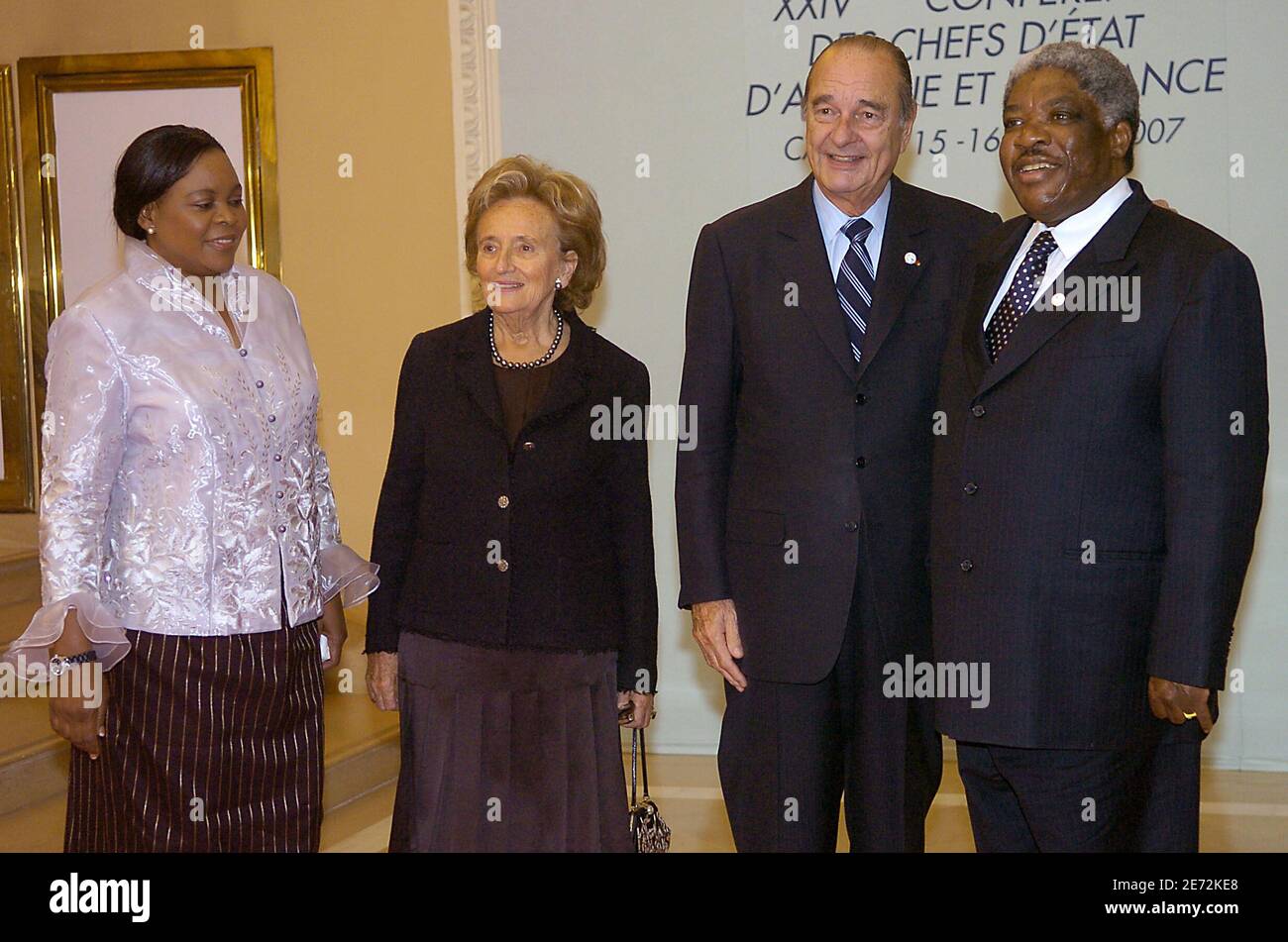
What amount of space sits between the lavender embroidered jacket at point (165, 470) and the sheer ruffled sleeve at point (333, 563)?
10 centimetres

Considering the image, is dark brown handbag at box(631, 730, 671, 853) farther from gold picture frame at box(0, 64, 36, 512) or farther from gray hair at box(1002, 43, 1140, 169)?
gold picture frame at box(0, 64, 36, 512)

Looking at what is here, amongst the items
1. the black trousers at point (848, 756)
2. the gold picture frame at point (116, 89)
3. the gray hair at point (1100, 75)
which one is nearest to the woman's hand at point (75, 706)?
the black trousers at point (848, 756)

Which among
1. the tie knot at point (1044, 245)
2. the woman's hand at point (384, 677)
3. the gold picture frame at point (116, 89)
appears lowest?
the woman's hand at point (384, 677)

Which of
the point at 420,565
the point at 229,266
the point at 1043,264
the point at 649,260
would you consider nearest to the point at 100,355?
the point at 229,266

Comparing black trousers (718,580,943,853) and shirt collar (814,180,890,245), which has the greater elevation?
shirt collar (814,180,890,245)

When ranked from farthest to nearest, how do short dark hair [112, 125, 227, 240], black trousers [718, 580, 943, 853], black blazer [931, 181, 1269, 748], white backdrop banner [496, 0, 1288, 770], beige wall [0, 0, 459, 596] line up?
beige wall [0, 0, 459, 596]
white backdrop banner [496, 0, 1288, 770]
black trousers [718, 580, 943, 853]
short dark hair [112, 125, 227, 240]
black blazer [931, 181, 1269, 748]

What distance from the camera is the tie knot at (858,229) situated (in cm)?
271

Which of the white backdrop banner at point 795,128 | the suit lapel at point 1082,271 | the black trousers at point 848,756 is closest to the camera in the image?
the suit lapel at point 1082,271

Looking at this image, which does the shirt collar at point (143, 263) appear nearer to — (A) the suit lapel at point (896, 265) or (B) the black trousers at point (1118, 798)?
(A) the suit lapel at point (896, 265)

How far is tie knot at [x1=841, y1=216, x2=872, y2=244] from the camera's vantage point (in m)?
2.71

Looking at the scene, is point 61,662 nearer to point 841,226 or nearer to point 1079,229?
point 841,226

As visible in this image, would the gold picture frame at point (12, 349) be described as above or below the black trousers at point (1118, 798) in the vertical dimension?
above

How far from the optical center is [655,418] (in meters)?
5.52

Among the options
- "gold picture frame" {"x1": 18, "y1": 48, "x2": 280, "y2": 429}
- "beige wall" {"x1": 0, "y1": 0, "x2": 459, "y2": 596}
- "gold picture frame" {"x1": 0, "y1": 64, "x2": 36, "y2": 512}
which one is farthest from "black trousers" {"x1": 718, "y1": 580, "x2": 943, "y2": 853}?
"gold picture frame" {"x1": 0, "y1": 64, "x2": 36, "y2": 512}
